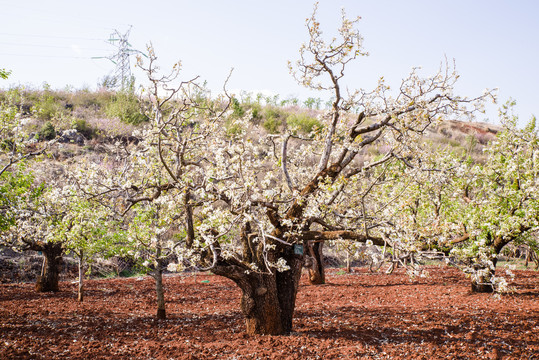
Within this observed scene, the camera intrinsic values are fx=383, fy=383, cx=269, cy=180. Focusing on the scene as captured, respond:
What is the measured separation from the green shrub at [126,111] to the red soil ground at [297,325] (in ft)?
73.7

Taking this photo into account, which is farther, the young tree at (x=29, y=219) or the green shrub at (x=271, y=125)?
the green shrub at (x=271, y=125)

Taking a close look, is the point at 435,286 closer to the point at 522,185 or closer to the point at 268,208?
the point at 522,185

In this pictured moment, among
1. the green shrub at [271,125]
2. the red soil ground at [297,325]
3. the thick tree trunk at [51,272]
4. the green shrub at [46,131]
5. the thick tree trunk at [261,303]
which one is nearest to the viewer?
the red soil ground at [297,325]

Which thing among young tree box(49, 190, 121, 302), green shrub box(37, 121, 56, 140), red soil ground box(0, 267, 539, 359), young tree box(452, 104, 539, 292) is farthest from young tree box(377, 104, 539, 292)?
green shrub box(37, 121, 56, 140)

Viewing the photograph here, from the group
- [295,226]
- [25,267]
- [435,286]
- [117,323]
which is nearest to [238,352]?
[295,226]

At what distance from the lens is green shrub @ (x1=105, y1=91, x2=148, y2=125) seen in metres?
35.4

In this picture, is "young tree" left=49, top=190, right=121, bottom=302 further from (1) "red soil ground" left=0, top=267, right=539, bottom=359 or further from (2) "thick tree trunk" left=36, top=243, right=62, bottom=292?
(2) "thick tree trunk" left=36, top=243, right=62, bottom=292

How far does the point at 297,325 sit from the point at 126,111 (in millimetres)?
31830

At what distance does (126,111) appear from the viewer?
35.8 m

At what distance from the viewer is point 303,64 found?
318 inches

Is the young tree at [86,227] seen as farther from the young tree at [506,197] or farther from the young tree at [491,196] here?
the young tree at [506,197]

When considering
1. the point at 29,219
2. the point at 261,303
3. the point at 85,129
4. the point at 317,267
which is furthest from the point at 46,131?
the point at 261,303

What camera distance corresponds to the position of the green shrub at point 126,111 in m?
35.4

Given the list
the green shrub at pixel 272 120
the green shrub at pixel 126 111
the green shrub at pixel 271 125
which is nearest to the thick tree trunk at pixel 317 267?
the green shrub at pixel 272 120
